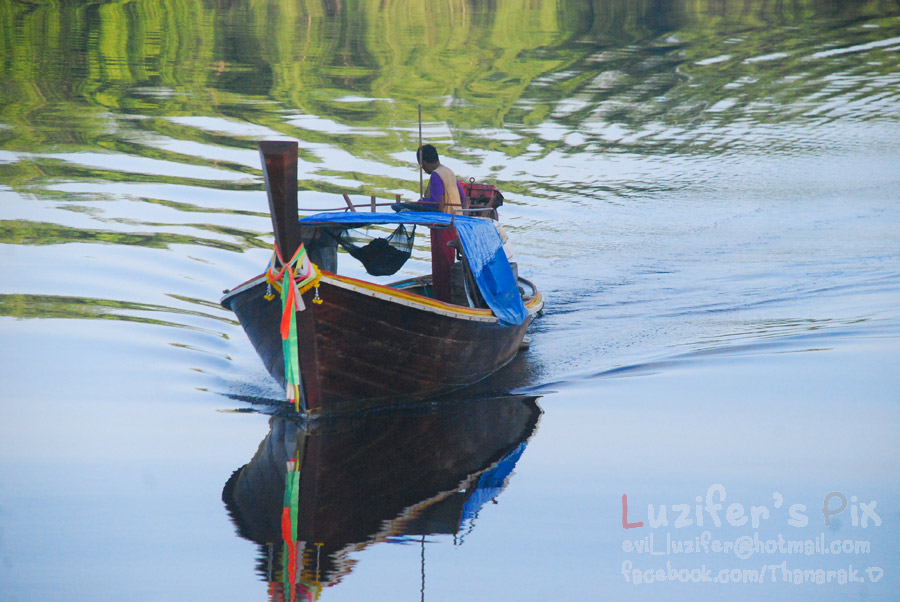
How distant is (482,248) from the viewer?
9.52m

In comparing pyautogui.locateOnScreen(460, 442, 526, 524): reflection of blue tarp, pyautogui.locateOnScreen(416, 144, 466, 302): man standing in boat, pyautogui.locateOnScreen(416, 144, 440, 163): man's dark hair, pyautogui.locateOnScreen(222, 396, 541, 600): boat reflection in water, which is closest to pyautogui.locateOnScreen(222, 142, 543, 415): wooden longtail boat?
pyautogui.locateOnScreen(222, 396, 541, 600): boat reflection in water

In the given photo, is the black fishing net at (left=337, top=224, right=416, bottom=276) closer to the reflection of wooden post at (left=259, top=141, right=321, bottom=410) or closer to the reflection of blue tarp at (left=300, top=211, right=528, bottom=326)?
the reflection of blue tarp at (left=300, top=211, right=528, bottom=326)

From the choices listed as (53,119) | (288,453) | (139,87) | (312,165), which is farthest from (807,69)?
(288,453)

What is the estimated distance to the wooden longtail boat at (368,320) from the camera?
815cm

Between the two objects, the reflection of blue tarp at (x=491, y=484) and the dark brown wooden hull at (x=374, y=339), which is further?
the dark brown wooden hull at (x=374, y=339)

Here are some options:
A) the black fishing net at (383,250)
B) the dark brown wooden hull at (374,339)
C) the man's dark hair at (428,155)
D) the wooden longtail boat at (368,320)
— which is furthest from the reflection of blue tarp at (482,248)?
the man's dark hair at (428,155)

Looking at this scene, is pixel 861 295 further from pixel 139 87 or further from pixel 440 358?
pixel 139 87

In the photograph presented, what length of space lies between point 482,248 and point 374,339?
1548mm

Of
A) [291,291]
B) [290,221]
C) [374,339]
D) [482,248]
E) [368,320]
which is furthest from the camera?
[482,248]

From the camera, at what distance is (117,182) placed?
18.2 m

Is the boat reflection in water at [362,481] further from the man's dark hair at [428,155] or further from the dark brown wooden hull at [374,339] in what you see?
the man's dark hair at [428,155]

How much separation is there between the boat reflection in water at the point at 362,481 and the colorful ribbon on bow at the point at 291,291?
0.61 metres

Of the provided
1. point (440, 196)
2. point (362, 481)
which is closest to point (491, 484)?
point (362, 481)

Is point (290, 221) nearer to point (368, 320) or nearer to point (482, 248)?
point (368, 320)
